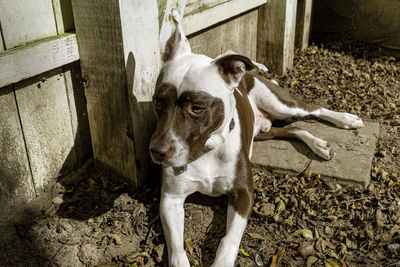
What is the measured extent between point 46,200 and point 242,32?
3.21 m

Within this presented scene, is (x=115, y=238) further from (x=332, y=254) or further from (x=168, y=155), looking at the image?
(x=332, y=254)

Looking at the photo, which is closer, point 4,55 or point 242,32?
point 4,55

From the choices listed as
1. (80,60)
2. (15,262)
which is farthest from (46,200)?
(80,60)

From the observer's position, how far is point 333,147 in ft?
13.1

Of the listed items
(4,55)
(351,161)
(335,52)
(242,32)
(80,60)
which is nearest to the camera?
(4,55)

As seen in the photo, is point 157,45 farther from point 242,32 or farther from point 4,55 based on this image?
point 242,32

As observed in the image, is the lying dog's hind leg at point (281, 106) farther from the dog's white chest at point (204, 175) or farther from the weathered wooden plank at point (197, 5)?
the dog's white chest at point (204, 175)

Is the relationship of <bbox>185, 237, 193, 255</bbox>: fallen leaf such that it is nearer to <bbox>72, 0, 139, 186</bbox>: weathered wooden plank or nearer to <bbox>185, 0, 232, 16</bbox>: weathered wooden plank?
<bbox>72, 0, 139, 186</bbox>: weathered wooden plank

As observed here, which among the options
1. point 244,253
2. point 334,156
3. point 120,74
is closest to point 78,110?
point 120,74

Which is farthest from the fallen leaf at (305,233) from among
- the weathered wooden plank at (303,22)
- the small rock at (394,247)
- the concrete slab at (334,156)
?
the weathered wooden plank at (303,22)

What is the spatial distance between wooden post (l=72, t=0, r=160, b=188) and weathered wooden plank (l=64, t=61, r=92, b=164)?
0.10 m

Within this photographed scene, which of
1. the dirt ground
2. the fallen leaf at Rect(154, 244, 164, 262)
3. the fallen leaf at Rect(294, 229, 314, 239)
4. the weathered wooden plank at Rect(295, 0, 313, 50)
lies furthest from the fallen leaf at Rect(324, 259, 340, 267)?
the weathered wooden plank at Rect(295, 0, 313, 50)

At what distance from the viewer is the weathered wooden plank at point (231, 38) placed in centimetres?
456

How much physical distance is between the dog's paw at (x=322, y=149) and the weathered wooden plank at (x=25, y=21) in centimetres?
237
